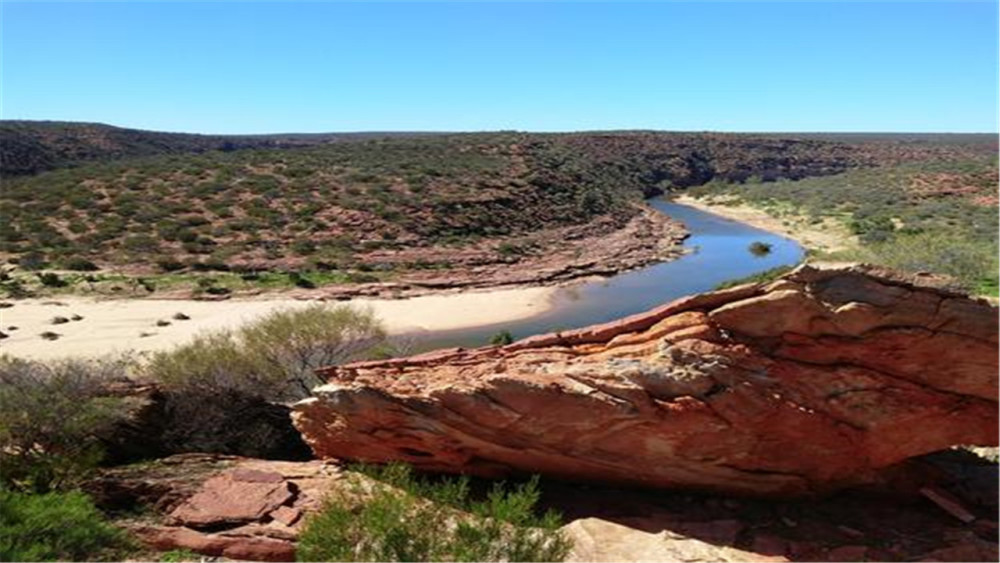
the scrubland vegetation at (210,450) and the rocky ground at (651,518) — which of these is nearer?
the scrubland vegetation at (210,450)

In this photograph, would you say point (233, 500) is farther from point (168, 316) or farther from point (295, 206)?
point (295, 206)

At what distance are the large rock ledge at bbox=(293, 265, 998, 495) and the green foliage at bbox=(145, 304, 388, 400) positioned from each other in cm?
590

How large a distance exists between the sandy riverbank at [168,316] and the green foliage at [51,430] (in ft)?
42.0

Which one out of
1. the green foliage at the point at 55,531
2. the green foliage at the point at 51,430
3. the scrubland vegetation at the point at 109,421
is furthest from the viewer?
the green foliage at the point at 51,430

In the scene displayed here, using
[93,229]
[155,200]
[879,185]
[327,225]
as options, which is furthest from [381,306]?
[879,185]

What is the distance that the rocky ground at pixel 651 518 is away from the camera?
9.91 m

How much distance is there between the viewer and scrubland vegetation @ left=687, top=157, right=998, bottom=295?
97.7 feet

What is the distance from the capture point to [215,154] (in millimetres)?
66312

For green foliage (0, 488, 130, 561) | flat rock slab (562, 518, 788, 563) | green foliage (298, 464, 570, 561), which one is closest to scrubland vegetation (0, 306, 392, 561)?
green foliage (0, 488, 130, 561)

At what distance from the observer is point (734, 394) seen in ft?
33.7

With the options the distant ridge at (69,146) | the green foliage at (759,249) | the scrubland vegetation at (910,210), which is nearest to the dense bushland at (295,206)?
the green foliage at (759,249)

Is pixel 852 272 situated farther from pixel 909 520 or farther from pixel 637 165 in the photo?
pixel 637 165

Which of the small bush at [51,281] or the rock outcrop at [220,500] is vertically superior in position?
the rock outcrop at [220,500]

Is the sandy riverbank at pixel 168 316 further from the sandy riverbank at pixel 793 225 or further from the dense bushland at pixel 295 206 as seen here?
the sandy riverbank at pixel 793 225
